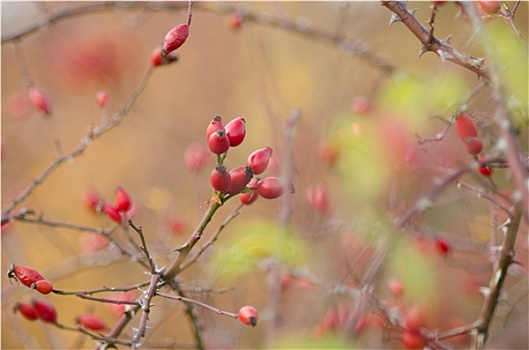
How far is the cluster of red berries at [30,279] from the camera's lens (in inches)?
44.3

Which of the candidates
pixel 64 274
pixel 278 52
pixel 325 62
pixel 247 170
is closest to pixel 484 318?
pixel 247 170

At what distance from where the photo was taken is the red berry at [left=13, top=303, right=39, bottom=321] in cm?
146

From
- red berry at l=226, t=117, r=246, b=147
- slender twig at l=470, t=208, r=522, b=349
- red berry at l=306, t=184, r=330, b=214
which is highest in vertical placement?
red berry at l=226, t=117, r=246, b=147

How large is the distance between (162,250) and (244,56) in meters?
3.33

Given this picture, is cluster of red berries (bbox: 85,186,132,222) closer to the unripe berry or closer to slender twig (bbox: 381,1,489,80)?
the unripe berry

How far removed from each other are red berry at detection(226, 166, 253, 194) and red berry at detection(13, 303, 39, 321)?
2.20ft

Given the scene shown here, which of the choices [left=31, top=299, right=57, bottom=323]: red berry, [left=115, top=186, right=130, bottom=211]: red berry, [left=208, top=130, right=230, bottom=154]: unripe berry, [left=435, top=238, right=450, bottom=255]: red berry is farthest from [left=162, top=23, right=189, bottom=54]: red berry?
[left=435, top=238, right=450, bottom=255]: red berry

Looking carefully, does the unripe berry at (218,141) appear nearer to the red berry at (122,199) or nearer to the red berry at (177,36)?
the red berry at (177,36)

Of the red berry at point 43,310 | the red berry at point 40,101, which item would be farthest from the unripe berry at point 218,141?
the red berry at point 40,101

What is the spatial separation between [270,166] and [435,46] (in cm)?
90

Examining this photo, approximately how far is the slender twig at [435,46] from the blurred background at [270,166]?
7.9 inches

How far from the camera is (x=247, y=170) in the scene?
1.06 m

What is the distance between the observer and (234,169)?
3.53ft

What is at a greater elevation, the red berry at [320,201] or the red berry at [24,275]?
the red berry at [320,201]
